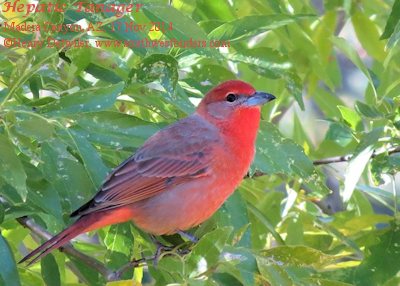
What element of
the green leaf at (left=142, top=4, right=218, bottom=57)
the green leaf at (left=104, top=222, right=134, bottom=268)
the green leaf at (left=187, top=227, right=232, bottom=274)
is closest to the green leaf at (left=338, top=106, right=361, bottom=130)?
the green leaf at (left=142, top=4, right=218, bottom=57)

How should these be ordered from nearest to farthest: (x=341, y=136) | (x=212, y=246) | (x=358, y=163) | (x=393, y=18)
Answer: (x=212, y=246)
(x=393, y=18)
(x=358, y=163)
(x=341, y=136)

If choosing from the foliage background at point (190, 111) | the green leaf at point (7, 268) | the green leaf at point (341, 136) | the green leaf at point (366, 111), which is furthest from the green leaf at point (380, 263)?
the green leaf at point (7, 268)

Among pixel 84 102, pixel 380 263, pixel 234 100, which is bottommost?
pixel 380 263

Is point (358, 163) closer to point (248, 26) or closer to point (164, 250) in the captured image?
point (248, 26)

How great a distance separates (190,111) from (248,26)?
56cm

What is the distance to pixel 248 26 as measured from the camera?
3.87 meters

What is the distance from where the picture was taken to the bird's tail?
10.5 feet

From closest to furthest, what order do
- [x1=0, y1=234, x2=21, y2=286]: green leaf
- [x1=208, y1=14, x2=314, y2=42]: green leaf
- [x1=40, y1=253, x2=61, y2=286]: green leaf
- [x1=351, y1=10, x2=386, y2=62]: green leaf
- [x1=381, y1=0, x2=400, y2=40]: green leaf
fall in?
[x1=0, y1=234, x2=21, y2=286]: green leaf, [x1=40, y1=253, x2=61, y2=286]: green leaf, [x1=381, y1=0, x2=400, y2=40]: green leaf, [x1=208, y1=14, x2=314, y2=42]: green leaf, [x1=351, y1=10, x2=386, y2=62]: green leaf

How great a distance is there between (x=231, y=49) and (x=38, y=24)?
1.72 meters

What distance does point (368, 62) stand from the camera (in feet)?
26.0

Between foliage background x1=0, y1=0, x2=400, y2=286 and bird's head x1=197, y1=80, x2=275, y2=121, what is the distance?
89 mm

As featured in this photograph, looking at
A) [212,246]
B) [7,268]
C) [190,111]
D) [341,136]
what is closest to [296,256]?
[212,246]

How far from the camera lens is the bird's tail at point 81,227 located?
10.5 feet

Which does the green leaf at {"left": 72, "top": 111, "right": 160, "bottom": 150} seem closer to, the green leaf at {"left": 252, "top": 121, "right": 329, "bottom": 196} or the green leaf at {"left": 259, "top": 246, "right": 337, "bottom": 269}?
the green leaf at {"left": 252, "top": 121, "right": 329, "bottom": 196}
